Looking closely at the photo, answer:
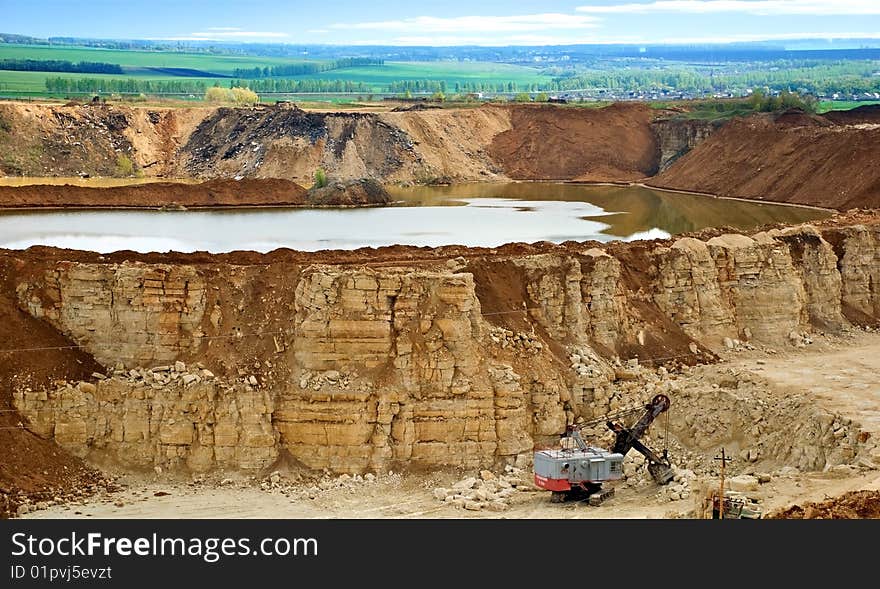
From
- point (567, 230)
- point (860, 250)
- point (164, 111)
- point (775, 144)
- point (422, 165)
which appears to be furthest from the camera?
point (164, 111)

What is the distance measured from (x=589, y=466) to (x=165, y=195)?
54403 millimetres

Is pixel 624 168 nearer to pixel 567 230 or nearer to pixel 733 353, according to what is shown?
pixel 567 230

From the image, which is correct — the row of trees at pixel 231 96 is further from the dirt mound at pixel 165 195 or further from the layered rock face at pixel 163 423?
the layered rock face at pixel 163 423

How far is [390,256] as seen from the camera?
46781 millimetres

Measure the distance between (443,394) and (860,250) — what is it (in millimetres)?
21383

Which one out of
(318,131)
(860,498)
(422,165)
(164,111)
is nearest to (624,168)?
(422,165)

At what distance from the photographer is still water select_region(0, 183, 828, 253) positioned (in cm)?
6378

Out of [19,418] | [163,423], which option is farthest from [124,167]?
[163,423]

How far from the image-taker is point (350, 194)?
291 ft

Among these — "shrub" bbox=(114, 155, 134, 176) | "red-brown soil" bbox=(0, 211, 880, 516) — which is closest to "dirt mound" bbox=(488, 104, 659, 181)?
"shrub" bbox=(114, 155, 134, 176)

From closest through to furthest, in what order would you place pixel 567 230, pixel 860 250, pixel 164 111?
pixel 860 250 < pixel 567 230 < pixel 164 111

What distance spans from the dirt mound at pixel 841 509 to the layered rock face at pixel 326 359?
10.0 m

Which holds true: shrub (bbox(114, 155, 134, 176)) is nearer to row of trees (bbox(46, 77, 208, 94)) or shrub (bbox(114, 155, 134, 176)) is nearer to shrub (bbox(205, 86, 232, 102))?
shrub (bbox(205, 86, 232, 102))

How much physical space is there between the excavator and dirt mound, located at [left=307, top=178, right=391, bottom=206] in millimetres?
50669
